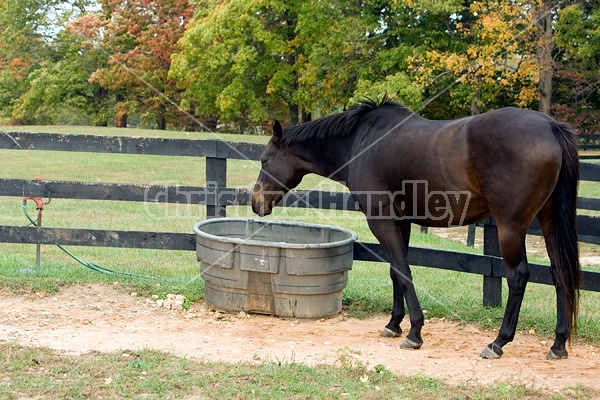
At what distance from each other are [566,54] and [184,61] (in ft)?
45.4

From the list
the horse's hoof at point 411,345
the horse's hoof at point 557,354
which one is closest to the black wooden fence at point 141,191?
the horse's hoof at point 411,345

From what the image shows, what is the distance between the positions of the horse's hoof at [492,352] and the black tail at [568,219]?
538 millimetres

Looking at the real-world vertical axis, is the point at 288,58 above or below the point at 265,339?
above

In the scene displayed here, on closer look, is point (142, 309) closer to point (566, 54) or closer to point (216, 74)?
point (566, 54)

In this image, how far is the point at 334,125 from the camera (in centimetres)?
557

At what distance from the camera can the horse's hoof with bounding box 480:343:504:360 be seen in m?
4.68

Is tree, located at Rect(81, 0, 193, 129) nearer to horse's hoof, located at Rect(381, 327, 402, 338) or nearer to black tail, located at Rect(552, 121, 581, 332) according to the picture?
horse's hoof, located at Rect(381, 327, 402, 338)

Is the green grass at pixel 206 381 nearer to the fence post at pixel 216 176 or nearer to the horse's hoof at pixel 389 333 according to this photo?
the horse's hoof at pixel 389 333

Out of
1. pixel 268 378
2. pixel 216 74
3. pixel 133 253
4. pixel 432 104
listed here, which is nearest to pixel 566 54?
pixel 432 104

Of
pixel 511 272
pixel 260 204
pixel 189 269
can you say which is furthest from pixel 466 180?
pixel 189 269

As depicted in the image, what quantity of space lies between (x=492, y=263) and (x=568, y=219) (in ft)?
3.58

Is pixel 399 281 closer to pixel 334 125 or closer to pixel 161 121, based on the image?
pixel 334 125

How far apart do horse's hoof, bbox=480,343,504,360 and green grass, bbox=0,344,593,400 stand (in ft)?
2.24

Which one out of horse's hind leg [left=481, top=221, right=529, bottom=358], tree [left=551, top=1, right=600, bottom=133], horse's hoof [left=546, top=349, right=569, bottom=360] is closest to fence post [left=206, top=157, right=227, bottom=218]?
horse's hind leg [left=481, top=221, right=529, bottom=358]
